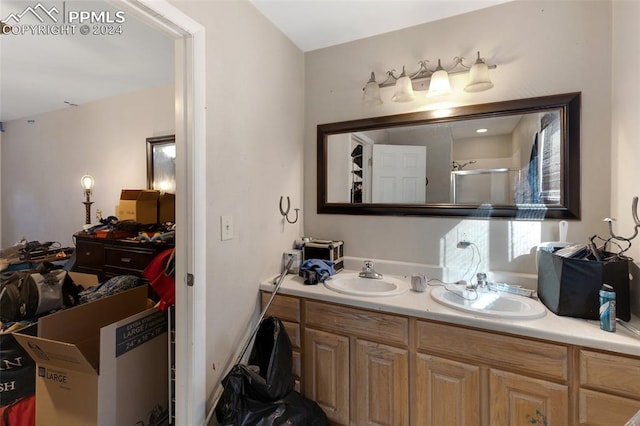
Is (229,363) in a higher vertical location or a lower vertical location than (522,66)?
lower

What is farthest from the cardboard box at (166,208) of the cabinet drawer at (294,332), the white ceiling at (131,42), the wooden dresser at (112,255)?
the cabinet drawer at (294,332)

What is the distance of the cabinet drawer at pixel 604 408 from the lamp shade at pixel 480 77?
1434 mm

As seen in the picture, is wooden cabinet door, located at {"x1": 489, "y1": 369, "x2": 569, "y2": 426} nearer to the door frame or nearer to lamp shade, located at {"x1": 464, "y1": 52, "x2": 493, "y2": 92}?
the door frame

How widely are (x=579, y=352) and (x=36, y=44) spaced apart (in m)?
3.48

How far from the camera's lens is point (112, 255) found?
6.88ft

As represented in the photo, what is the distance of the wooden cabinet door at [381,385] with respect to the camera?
1271 mm

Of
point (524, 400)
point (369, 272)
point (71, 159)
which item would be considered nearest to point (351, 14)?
point (369, 272)

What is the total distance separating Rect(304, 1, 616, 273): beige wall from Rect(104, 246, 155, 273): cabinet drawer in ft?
4.03

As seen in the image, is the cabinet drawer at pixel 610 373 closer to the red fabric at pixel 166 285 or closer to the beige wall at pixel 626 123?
the beige wall at pixel 626 123

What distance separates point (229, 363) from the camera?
1.40 metres

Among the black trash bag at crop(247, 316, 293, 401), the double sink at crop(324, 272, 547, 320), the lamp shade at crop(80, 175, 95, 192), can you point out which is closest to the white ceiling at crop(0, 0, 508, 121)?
the lamp shade at crop(80, 175, 95, 192)

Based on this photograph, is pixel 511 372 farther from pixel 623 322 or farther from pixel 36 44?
pixel 36 44

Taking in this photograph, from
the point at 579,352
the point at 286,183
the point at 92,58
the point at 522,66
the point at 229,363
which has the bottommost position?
the point at 229,363

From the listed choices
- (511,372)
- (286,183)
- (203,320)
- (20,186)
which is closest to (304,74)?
(286,183)
